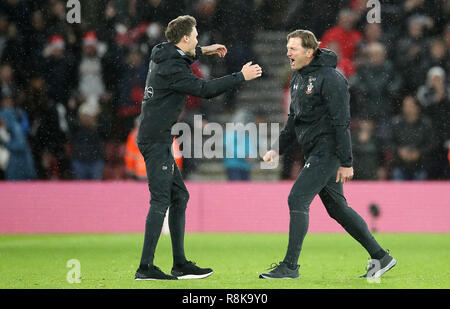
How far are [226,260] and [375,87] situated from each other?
5.73m

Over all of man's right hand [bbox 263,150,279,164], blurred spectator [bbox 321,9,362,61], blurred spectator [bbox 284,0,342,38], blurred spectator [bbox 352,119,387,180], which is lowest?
blurred spectator [bbox 352,119,387,180]

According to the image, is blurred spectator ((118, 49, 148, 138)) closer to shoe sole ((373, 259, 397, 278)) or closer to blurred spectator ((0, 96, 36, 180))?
blurred spectator ((0, 96, 36, 180))

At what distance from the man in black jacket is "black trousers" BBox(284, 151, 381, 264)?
886 mm

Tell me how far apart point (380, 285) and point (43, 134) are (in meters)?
8.26

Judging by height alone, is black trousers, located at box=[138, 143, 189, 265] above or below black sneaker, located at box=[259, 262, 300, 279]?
above

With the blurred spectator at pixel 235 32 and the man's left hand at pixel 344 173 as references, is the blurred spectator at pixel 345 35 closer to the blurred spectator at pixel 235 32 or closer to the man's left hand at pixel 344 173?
the blurred spectator at pixel 235 32

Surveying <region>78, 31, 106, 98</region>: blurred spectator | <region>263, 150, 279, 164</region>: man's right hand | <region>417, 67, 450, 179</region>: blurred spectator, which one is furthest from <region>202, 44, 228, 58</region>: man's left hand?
<region>78, 31, 106, 98</region>: blurred spectator

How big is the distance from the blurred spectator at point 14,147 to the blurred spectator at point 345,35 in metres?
4.99

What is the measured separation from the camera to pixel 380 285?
7176mm

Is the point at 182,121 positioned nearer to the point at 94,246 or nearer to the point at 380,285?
the point at 94,246

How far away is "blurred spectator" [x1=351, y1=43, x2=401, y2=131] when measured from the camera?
47.0ft

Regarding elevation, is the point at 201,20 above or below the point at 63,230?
above

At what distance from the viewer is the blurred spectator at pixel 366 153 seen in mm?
14023

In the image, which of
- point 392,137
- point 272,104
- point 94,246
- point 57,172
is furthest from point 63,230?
point 392,137
